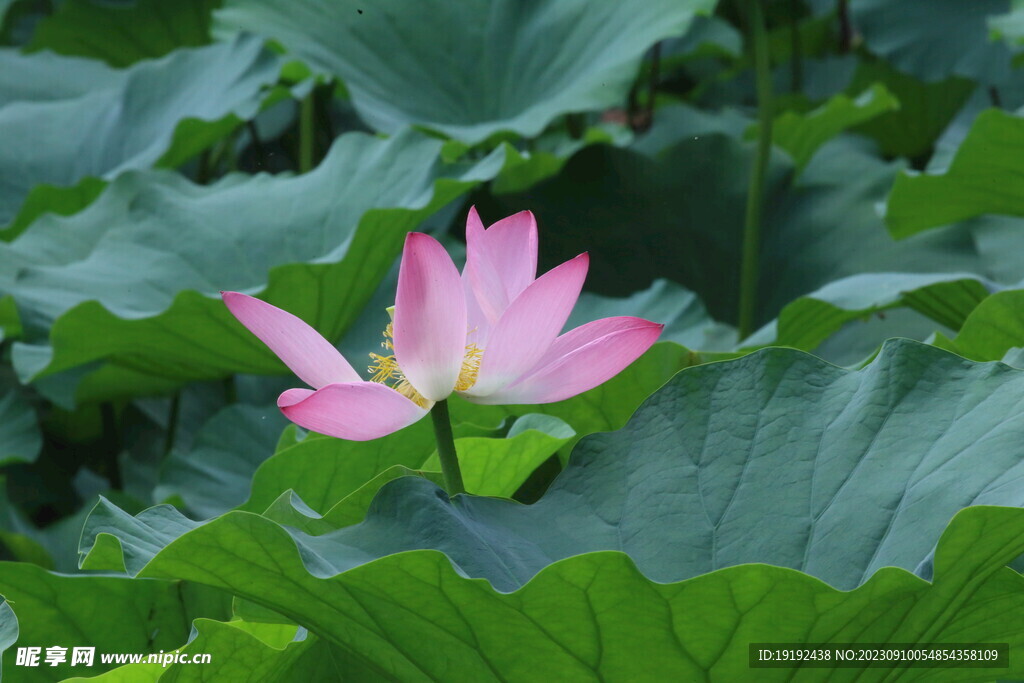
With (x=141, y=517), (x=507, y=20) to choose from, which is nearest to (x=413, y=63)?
(x=507, y=20)

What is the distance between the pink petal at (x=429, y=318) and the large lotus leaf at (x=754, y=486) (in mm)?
64

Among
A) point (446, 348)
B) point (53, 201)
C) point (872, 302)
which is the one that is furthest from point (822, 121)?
point (446, 348)

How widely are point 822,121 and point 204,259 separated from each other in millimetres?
1115

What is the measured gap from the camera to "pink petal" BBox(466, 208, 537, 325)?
1.98ft

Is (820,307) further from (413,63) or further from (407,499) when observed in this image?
(413,63)

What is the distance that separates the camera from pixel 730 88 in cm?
273

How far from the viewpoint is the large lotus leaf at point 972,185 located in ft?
4.24

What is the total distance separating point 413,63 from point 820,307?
102 centimetres

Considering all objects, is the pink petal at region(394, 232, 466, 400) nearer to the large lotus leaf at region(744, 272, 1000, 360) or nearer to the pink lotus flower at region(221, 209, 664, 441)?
the pink lotus flower at region(221, 209, 664, 441)

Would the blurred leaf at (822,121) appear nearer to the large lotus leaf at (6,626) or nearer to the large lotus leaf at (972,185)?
the large lotus leaf at (972,185)

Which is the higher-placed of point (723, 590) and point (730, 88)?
point (723, 590)

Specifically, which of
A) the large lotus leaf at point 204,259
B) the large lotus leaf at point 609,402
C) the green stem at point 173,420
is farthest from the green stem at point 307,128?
the large lotus leaf at point 609,402

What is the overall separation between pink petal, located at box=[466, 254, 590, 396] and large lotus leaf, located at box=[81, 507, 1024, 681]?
0.12m

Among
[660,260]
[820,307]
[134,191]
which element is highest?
[820,307]
